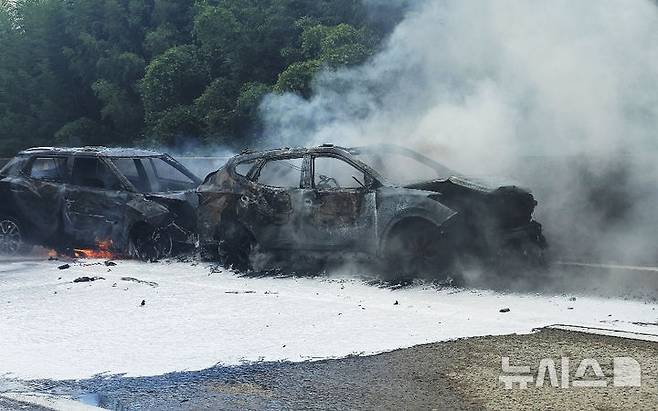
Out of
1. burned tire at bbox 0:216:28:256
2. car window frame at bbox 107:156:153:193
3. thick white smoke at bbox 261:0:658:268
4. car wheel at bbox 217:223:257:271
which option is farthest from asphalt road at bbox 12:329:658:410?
burned tire at bbox 0:216:28:256

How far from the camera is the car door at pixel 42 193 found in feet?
38.5

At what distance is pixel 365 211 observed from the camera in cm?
906

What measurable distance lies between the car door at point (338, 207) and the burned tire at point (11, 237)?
4.98 metres

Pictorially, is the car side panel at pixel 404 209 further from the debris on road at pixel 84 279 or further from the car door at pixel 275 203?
the debris on road at pixel 84 279

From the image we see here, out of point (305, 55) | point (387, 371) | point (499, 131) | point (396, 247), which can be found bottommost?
point (387, 371)

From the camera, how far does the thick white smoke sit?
992 centimetres

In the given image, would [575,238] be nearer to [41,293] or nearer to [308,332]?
[308,332]

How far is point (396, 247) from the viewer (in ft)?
29.2

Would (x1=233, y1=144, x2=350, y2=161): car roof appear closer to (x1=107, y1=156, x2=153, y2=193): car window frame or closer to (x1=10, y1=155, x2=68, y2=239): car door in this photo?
(x1=107, y1=156, x2=153, y2=193): car window frame

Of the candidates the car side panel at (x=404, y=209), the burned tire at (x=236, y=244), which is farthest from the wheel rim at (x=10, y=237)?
the car side panel at (x=404, y=209)

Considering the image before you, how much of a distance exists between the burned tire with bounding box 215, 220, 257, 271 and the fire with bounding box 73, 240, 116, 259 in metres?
2.05

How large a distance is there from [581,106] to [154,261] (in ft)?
21.0

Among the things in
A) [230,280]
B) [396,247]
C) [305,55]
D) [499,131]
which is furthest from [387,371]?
[305,55]

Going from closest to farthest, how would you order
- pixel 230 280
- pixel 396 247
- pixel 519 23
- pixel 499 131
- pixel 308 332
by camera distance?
pixel 308 332, pixel 396 247, pixel 230 280, pixel 499 131, pixel 519 23
